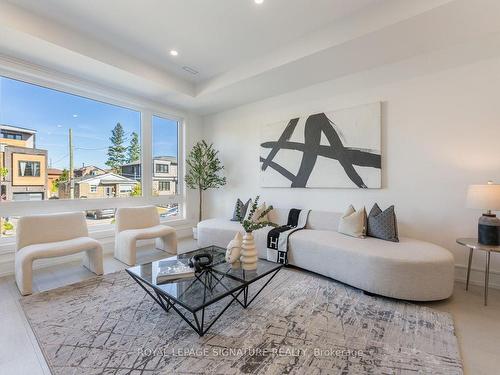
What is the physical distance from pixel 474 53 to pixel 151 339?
427 cm

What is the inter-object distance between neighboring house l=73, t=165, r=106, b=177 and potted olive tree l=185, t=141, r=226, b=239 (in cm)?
159

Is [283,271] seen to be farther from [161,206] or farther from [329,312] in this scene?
[161,206]

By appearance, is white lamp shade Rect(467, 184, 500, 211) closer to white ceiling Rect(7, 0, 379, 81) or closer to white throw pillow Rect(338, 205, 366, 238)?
white throw pillow Rect(338, 205, 366, 238)

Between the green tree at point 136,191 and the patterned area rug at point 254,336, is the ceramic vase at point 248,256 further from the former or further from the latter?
the green tree at point 136,191

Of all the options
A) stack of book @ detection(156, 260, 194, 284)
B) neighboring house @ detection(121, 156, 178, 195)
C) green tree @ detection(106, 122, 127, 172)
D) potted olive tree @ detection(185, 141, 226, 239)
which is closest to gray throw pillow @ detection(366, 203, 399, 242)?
stack of book @ detection(156, 260, 194, 284)

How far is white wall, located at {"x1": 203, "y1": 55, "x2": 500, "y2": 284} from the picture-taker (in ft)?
8.79

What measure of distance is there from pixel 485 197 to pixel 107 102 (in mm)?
5307

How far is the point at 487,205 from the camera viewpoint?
228cm

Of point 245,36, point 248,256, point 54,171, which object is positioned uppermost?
point 245,36

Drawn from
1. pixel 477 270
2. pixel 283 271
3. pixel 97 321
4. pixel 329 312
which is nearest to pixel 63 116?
pixel 97 321

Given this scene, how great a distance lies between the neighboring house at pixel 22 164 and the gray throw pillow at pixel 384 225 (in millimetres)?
4527

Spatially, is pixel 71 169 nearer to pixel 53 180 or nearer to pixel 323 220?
pixel 53 180

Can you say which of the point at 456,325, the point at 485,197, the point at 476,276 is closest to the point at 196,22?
the point at 485,197

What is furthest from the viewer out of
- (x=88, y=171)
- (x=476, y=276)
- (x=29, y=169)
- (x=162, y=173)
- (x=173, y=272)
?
(x=162, y=173)
